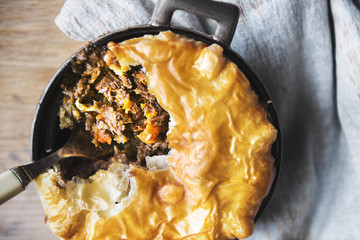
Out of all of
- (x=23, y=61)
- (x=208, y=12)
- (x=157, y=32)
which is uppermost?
(x=208, y=12)

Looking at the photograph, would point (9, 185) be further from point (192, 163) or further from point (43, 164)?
point (192, 163)

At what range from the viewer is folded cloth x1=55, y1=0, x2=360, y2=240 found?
2.15 meters

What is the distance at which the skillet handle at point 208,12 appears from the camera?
1.72 metres

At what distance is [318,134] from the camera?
2.32 m

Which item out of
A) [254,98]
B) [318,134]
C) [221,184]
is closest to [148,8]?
[254,98]

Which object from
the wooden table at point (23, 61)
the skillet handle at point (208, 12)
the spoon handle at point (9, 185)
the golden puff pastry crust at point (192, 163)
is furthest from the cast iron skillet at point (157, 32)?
the wooden table at point (23, 61)

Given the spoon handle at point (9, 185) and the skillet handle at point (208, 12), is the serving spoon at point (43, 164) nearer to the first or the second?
the spoon handle at point (9, 185)

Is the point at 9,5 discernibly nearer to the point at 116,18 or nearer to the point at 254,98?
the point at 116,18

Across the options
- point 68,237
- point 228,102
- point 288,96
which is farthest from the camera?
point 288,96

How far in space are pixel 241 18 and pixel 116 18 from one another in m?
0.75

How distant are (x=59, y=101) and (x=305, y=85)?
1.46m

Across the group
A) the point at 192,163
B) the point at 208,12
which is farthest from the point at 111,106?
the point at 208,12

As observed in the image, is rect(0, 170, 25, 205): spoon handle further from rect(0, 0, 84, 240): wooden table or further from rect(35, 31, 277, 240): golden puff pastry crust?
rect(0, 0, 84, 240): wooden table

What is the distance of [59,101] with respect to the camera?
1991 mm
